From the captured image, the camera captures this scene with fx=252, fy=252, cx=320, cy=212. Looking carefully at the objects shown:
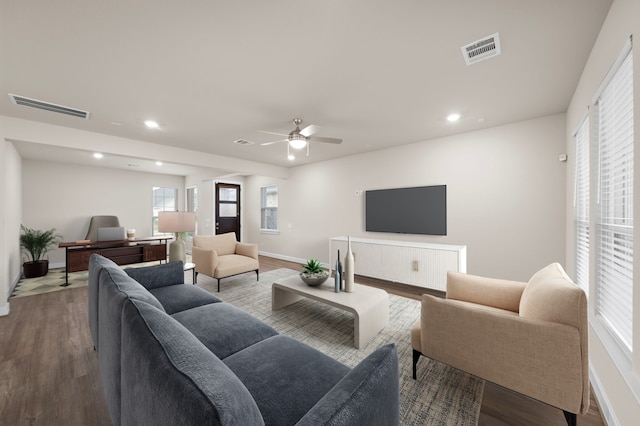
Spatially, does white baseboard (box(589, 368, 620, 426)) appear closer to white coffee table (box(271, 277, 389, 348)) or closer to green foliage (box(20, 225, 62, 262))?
white coffee table (box(271, 277, 389, 348))

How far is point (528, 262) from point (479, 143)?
5.94 ft

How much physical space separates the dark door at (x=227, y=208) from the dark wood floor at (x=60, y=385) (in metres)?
4.51

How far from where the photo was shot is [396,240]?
4672 millimetres

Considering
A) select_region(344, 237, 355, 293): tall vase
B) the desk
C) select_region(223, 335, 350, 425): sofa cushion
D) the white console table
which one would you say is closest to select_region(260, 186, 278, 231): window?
the desk

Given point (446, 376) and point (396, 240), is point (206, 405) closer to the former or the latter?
point (446, 376)

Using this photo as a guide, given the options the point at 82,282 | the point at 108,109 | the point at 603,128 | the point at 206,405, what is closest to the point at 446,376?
the point at 206,405

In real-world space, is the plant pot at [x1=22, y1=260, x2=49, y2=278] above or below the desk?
below

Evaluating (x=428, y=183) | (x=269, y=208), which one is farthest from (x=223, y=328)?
(x=269, y=208)

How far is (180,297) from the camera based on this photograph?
225cm

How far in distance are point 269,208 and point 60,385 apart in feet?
18.3

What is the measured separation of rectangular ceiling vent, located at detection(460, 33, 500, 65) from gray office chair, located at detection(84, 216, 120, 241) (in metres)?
7.69

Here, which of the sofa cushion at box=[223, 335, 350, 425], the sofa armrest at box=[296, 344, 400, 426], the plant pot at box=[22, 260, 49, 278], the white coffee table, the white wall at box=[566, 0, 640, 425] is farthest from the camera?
the plant pot at box=[22, 260, 49, 278]

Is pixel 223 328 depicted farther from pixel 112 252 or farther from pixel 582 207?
pixel 112 252

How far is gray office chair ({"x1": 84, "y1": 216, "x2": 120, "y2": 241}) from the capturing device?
602 centimetres
